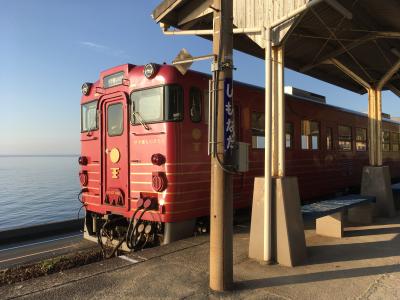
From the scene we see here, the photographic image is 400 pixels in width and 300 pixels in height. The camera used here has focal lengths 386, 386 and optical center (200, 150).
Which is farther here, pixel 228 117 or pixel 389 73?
pixel 389 73

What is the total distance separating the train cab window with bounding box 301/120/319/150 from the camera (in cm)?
991

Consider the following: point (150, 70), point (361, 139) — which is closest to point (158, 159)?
point (150, 70)

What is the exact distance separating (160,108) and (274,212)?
2.60 m

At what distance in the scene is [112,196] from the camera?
729 centimetres

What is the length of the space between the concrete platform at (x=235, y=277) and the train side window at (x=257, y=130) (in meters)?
2.75

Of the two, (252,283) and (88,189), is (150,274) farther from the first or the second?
(88,189)

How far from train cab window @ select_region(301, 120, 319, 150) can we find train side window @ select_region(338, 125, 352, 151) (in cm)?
165

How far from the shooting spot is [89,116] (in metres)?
8.16

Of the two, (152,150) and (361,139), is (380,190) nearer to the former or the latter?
(361,139)

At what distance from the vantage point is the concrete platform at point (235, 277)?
425cm

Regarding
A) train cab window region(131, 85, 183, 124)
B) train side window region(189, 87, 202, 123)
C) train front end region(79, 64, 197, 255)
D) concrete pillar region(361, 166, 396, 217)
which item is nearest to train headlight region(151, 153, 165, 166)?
train front end region(79, 64, 197, 255)

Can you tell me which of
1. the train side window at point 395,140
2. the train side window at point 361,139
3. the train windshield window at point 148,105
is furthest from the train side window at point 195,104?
the train side window at point 395,140

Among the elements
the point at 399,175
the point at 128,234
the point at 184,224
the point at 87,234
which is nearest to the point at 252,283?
the point at 184,224

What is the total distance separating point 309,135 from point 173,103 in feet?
16.6
